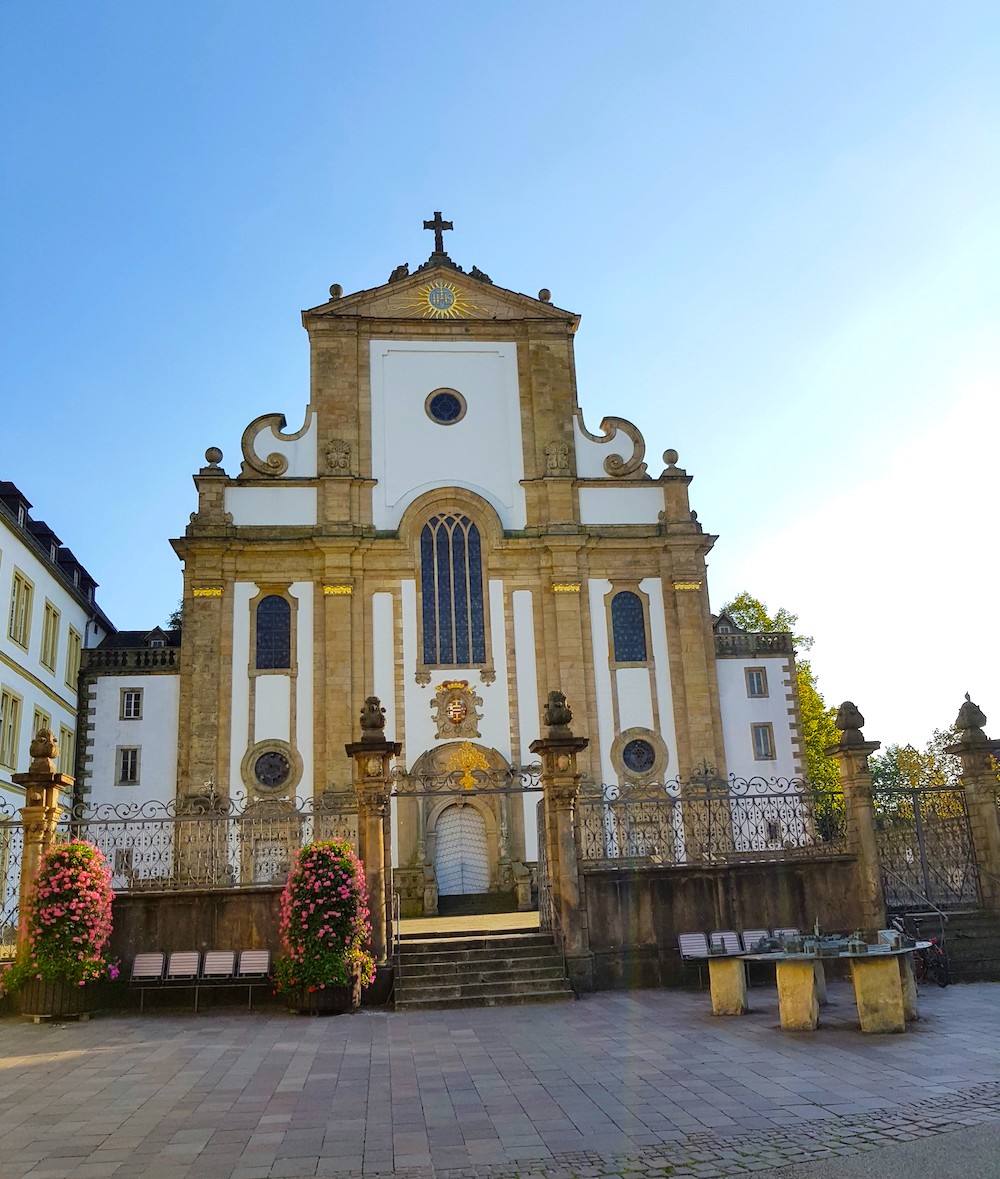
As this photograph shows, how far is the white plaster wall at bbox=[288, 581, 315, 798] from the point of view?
28.9 meters

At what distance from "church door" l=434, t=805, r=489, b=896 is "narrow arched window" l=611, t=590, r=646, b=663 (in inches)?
240

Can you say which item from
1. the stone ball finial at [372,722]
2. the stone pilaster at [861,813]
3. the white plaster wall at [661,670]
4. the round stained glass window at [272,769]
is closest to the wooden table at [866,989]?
the stone pilaster at [861,813]

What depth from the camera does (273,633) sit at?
30328mm

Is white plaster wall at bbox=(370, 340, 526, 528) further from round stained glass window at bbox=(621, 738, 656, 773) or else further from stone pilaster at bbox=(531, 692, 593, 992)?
stone pilaster at bbox=(531, 692, 593, 992)

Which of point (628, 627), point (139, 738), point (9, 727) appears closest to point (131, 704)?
point (139, 738)

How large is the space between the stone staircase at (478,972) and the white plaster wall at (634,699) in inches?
551

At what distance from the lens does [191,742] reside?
94.0 ft

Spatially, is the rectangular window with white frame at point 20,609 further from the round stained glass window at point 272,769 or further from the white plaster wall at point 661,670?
the white plaster wall at point 661,670

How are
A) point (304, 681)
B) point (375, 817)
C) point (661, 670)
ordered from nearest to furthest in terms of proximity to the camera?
point (375, 817)
point (304, 681)
point (661, 670)

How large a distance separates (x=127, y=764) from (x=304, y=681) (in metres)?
5.21

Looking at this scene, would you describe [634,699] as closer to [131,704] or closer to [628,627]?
[628,627]

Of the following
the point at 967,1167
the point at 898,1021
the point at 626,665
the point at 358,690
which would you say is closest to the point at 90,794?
the point at 358,690

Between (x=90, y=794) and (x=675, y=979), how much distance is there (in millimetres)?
18781

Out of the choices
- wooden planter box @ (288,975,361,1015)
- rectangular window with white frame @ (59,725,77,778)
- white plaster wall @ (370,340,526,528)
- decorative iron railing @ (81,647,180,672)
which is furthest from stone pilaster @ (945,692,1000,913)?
rectangular window with white frame @ (59,725,77,778)
